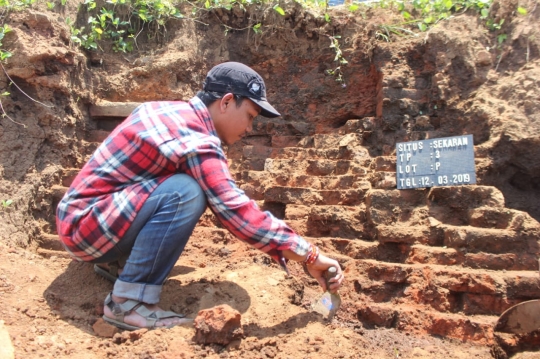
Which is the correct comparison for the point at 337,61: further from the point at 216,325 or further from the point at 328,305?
the point at 216,325

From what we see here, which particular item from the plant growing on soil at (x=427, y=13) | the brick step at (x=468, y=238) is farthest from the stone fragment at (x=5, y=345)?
the plant growing on soil at (x=427, y=13)

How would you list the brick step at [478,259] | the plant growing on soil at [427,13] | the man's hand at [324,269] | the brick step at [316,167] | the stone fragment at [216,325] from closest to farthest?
the stone fragment at [216,325]
the man's hand at [324,269]
the brick step at [478,259]
the brick step at [316,167]
the plant growing on soil at [427,13]

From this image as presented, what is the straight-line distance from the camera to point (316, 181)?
3580 millimetres

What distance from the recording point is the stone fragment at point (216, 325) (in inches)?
75.2

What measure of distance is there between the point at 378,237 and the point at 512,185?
1351 millimetres

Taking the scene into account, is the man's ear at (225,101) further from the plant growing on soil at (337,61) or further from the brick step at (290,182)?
the plant growing on soil at (337,61)

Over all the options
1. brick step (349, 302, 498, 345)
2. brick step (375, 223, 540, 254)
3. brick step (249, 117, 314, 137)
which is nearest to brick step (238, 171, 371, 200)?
brick step (375, 223, 540, 254)

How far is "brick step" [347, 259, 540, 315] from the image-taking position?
2578mm

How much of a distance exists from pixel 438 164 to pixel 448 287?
94 centimetres

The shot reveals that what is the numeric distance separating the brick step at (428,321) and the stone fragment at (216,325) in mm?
925

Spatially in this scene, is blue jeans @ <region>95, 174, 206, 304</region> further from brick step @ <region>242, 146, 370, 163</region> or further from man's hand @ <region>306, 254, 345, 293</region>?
brick step @ <region>242, 146, 370, 163</region>

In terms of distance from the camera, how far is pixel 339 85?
14.8 feet

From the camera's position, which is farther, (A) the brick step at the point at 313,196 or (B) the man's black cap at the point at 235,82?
(A) the brick step at the point at 313,196

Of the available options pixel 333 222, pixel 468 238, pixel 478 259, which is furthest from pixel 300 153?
pixel 478 259
